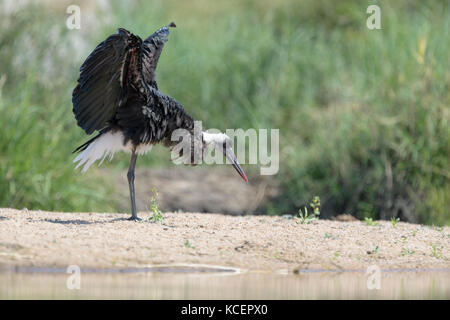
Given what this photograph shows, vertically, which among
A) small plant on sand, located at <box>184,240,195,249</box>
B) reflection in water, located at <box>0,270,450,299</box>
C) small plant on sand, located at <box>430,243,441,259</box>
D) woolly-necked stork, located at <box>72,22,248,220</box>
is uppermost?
woolly-necked stork, located at <box>72,22,248,220</box>

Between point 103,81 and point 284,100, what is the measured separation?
19.1 feet

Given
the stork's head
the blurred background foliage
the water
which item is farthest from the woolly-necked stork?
the blurred background foliage

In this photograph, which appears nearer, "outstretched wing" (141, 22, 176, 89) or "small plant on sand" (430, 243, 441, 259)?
"small plant on sand" (430, 243, 441, 259)

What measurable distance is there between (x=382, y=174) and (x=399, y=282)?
4.52 m

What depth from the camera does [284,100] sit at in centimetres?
1177

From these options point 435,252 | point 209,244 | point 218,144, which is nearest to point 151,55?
point 218,144

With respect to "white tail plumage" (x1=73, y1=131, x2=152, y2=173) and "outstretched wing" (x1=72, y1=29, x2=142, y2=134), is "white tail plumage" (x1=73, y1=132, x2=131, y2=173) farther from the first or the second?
"outstretched wing" (x1=72, y1=29, x2=142, y2=134)

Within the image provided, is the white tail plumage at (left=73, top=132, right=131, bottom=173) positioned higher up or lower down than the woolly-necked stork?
lower down

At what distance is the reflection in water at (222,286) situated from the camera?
4562 mm

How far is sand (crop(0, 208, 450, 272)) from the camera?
215 inches

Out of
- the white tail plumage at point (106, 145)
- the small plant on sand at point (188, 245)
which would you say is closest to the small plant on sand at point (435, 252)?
the small plant on sand at point (188, 245)

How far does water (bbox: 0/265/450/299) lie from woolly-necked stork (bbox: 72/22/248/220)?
1.38 meters
